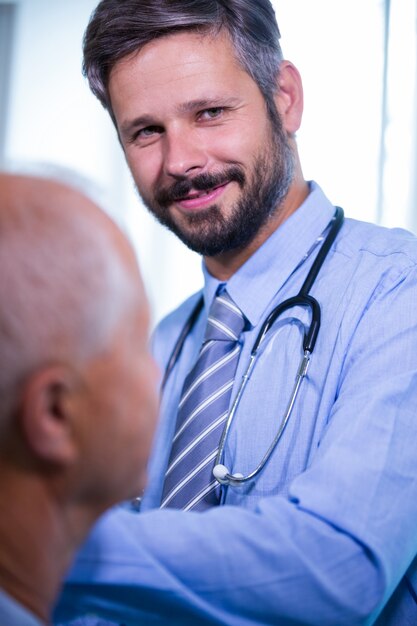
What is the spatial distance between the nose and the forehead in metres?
0.05

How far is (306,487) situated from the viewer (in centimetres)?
86

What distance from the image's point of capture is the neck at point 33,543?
1.81 ft

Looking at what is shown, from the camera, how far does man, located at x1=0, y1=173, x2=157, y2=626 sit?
525 millimetres

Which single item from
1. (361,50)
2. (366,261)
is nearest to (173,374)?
(366,261)

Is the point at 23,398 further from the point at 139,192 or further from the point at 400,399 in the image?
the point at 139,192

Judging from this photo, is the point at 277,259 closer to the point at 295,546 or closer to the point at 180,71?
the point at 180,71

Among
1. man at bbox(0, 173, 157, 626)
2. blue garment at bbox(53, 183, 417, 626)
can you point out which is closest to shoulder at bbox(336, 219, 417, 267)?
blue garment at bbox(53, 183, 417, 626)

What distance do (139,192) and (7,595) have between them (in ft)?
2.86

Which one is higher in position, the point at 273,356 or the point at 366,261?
the point at 366,261

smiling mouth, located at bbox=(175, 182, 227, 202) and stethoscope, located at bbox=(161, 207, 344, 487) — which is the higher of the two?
smiling mouth, located at bbox=(175, 182, 227, 202)

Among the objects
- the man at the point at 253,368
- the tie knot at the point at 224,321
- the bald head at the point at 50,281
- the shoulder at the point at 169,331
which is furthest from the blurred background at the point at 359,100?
the bald head at the point at 50,281

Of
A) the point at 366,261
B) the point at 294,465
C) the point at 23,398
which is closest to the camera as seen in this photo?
the point at 23,398

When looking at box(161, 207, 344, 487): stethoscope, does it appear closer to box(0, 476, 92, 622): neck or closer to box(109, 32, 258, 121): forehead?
box(109, 32, 258, 121): forehead

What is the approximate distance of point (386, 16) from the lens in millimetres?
2045
